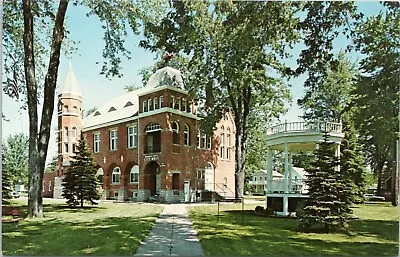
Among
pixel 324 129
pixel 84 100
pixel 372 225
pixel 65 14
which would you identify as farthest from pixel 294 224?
pixel 65 14

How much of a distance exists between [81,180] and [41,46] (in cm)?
195

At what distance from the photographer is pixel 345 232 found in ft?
15.5

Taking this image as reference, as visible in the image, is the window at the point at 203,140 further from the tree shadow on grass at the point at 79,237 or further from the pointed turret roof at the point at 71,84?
the pointed turret roof at the point at 71,84

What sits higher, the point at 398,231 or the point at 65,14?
the point at 65,14

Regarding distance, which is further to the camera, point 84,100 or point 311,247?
point 84,100

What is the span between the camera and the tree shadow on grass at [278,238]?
159 inches

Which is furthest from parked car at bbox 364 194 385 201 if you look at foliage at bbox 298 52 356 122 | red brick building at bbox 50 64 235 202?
red brick building at bbox 50 64 235 202

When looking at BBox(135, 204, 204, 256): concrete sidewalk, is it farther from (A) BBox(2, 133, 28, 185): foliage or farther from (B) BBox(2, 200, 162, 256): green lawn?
(A) BBox(2, 133, 28, 185): foliage

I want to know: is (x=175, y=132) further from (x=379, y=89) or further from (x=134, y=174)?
(x=379, y=89)

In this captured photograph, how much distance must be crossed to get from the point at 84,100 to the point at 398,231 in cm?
384

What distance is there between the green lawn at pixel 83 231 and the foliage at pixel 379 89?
2677 millimetres

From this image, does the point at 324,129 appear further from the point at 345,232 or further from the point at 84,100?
the point at 84,100

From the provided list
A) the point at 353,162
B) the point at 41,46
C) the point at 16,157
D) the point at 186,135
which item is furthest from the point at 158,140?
the point at 353,162

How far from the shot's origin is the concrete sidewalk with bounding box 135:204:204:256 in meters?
3.99
